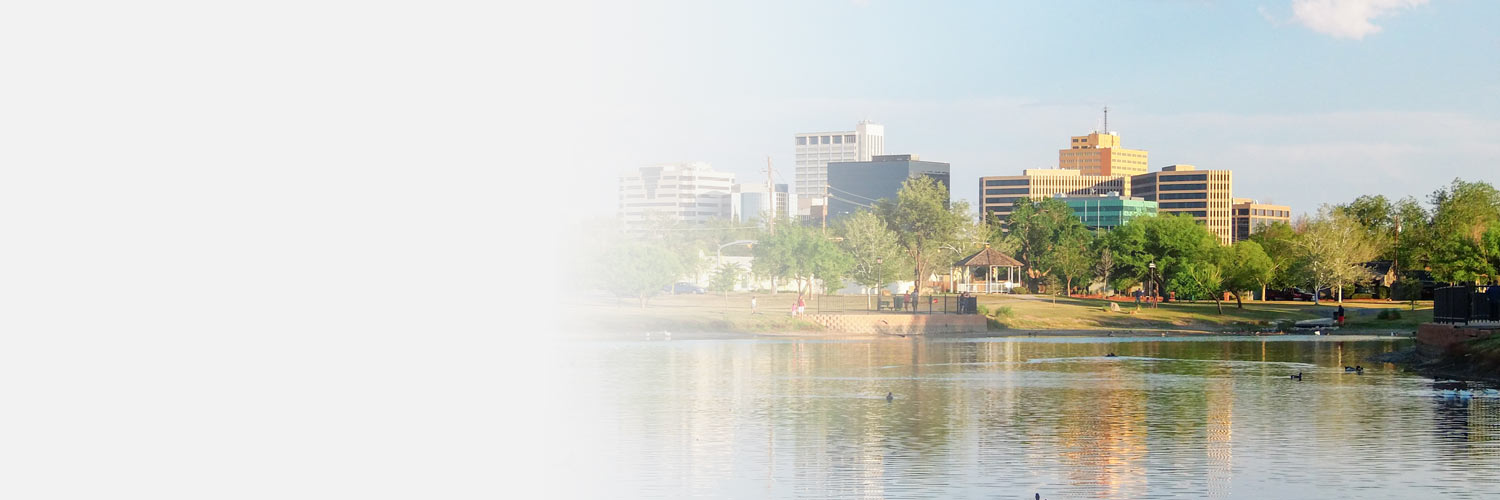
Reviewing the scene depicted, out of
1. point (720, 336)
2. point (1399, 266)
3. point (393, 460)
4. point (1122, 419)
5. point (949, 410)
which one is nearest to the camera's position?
point (393, 460)

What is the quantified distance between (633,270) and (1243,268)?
49.5 meters

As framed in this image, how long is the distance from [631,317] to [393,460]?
52922mm

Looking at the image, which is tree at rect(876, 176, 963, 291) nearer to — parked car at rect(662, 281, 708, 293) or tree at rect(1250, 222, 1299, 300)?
parked car at rect(662, 281, 708, 293)

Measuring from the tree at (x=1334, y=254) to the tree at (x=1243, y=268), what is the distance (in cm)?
325

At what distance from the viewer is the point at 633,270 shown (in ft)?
319

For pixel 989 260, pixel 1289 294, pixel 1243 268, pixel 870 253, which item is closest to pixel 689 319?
pixel 870 253

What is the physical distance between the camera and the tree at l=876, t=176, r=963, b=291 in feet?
445

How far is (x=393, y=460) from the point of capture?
32531 millimetres

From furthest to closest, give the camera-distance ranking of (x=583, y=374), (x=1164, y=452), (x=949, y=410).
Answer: (x=583, y=374) → (x=949, y=410) → (x=1164, y=452)

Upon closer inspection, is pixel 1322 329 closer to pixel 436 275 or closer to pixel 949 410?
pixel 436 275

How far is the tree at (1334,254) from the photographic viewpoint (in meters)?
113

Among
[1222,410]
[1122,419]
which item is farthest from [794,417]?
[1222,410]

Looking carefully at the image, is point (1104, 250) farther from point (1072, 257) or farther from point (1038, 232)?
point (1038, 232)

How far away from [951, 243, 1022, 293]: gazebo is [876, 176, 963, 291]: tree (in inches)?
135
